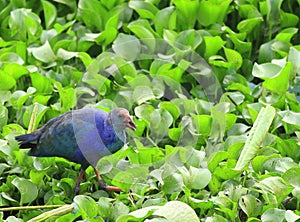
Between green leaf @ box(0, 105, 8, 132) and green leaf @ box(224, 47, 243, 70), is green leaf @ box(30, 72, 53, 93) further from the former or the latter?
green leaf @ box(224, 47, 243, 70)

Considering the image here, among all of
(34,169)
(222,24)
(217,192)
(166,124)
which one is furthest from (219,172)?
(222,24)

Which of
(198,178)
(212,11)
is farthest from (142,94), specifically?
(212,11)

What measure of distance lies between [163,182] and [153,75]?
2.51ft

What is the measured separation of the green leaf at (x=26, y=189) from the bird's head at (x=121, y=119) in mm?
357

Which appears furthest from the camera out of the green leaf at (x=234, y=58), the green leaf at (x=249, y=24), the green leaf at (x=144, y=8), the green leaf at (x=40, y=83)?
the green leaf at (x=144, y=8)

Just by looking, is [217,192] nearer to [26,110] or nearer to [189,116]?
[189,116]

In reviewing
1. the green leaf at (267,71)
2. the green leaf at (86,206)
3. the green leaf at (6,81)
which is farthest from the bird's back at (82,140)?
the green leaf at (267,71)

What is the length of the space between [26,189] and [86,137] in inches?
10.8

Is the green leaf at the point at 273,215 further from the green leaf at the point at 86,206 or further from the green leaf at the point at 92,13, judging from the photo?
the green leaf at the point at 92,13

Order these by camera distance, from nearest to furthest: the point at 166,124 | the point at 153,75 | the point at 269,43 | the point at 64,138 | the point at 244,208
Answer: the point at 244,208 < the point at 64,138 < the point at 166,124 < the point at 153,75 < the point at 269,43

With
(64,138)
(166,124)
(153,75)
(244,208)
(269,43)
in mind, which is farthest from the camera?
(269,43)

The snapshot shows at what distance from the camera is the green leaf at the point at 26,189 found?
2.86 meters

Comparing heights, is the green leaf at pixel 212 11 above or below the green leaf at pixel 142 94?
above

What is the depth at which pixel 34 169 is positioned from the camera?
2947mm
